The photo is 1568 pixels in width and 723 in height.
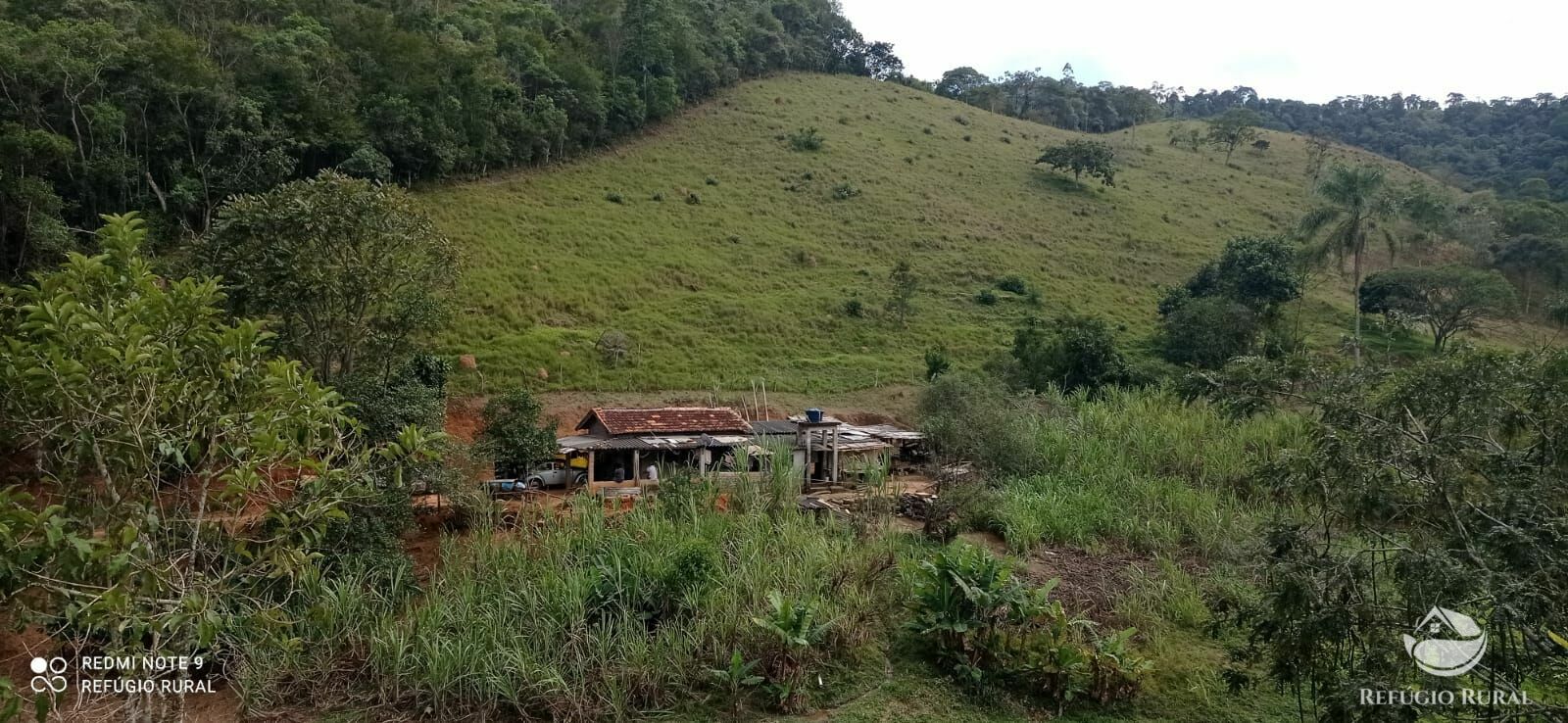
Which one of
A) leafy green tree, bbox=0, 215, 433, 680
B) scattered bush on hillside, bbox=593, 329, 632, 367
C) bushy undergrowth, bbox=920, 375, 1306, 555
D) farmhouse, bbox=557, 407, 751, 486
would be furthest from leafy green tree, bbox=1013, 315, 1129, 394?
leafy green tree, bbox=0, 215, 433, 680

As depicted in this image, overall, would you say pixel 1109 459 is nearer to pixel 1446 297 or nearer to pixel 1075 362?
pixel 1075 362

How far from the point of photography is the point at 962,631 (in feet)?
25.3

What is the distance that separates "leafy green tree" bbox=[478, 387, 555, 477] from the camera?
1246 cm

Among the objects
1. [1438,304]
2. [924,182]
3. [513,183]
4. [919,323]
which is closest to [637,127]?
[513,183]

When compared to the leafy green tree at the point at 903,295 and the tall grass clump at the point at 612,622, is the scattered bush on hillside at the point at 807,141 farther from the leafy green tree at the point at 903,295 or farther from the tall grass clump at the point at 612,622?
the tall grass clump at the point at 612,622

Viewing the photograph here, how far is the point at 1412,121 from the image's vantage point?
80.8 metres

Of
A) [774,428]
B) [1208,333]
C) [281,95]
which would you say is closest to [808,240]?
[1208,333]

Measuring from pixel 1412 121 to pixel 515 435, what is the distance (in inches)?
3954

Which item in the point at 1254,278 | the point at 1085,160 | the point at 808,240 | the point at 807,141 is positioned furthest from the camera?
the point at 807,141

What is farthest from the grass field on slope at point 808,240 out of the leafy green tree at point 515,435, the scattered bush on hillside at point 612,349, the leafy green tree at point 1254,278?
the leafy green tree at point 515,435

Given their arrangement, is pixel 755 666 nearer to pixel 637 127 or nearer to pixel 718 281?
pixel 718 281

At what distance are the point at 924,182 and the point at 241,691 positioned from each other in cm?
4165

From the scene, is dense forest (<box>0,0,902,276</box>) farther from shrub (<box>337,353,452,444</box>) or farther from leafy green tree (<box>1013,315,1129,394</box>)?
leafy green tree (<box>1013,315,1129,394</box>)

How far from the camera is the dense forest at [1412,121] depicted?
63094 mm
